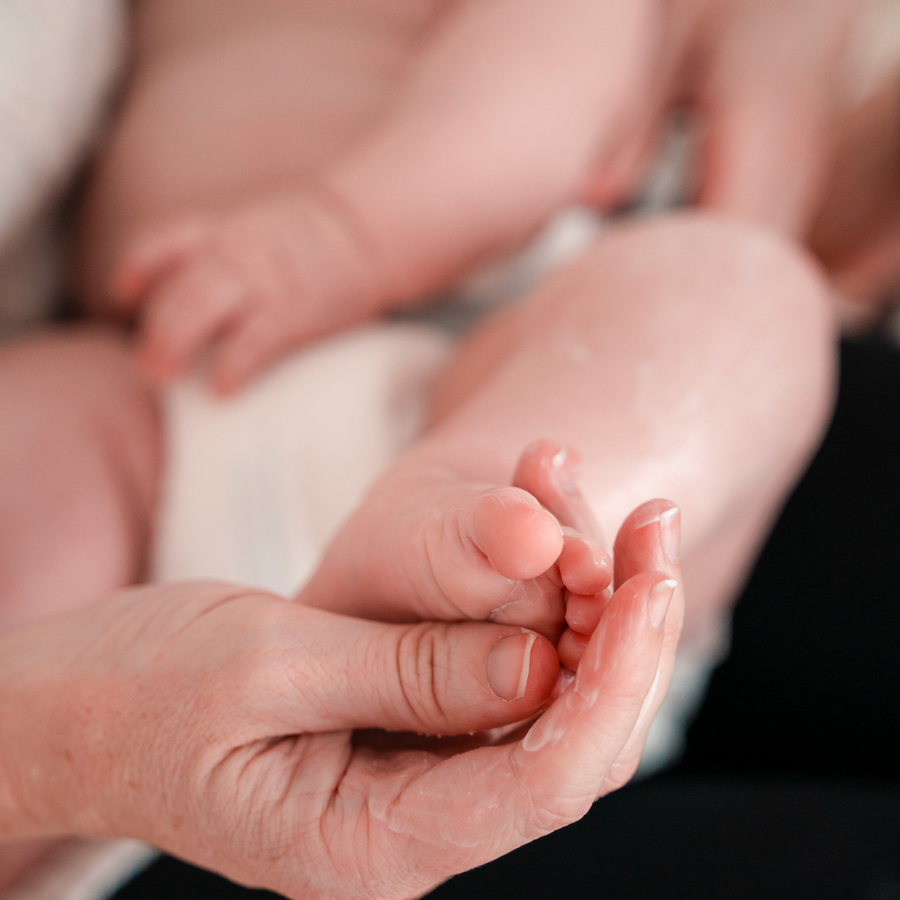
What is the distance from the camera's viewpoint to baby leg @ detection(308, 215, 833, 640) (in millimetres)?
353

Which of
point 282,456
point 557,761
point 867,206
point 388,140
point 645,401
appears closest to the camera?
point 557,761

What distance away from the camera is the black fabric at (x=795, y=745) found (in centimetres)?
44

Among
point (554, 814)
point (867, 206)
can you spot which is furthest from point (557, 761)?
point (867, 206)

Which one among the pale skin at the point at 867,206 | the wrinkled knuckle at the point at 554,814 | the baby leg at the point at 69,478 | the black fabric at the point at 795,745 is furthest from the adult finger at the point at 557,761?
the pale skin at the point at 867,206

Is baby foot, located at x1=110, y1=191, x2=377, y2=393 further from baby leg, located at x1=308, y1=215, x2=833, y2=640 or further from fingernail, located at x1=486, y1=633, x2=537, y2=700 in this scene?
fingernail, located at x1=486, y1=633, x2=537, y2=700

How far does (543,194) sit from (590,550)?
52 centimetres

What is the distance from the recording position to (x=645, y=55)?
0.79m

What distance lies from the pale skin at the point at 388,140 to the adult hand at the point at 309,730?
0.29 meters

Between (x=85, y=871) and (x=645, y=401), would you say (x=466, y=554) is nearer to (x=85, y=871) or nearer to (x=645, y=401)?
(x=645, y=401)

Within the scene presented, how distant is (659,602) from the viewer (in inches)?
9.8

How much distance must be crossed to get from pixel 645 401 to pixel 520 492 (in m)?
0.19

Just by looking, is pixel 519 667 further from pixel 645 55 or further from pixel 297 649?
pixel 645 55

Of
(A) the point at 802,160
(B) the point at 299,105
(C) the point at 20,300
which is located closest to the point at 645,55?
(A) the point at 802,160

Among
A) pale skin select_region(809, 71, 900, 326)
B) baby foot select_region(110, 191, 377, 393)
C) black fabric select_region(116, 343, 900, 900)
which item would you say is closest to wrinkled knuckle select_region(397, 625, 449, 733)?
black fabric select_region(116, 343, 900, 900)
